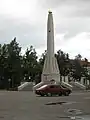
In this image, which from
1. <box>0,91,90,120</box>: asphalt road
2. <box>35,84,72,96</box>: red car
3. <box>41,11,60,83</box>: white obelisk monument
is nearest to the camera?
<box>0,91,90,120</box>: asphalt road

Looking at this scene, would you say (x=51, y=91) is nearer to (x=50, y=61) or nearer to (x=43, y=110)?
(x=43, y=110)

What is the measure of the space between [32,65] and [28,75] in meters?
3.04

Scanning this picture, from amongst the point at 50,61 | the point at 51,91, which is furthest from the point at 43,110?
the point at 50,61

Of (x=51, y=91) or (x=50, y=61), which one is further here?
(x=50, y=61)

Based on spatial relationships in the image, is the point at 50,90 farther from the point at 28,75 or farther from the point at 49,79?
the point at 28,75

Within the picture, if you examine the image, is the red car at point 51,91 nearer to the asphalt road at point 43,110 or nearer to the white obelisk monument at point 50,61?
the asphalt road at point 43,110

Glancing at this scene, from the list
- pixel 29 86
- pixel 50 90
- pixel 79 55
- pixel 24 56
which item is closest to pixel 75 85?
pixel 29 86

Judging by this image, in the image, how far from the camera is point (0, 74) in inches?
3863

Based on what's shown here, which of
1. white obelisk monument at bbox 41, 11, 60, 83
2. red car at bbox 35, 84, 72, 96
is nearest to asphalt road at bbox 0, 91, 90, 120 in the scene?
red car at bbox 35, 84, 72, 96

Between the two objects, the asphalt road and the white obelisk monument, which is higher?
the white obelisk monument

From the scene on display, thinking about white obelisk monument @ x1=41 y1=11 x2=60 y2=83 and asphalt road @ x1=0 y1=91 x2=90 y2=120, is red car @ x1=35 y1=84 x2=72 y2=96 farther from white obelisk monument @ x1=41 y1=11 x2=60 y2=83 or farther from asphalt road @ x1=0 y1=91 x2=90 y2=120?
white obelisk monument @ x1=41 y1=11 x2=60 y2=83

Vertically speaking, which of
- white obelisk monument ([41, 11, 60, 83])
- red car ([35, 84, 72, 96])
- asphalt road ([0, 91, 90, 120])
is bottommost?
asphalt road ([0, 91, 90, 120])

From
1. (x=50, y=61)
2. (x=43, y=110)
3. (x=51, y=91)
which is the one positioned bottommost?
(x=43, y=110)

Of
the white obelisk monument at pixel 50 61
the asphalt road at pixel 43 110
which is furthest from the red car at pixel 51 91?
the white obelisk monument at pixel 50 61
